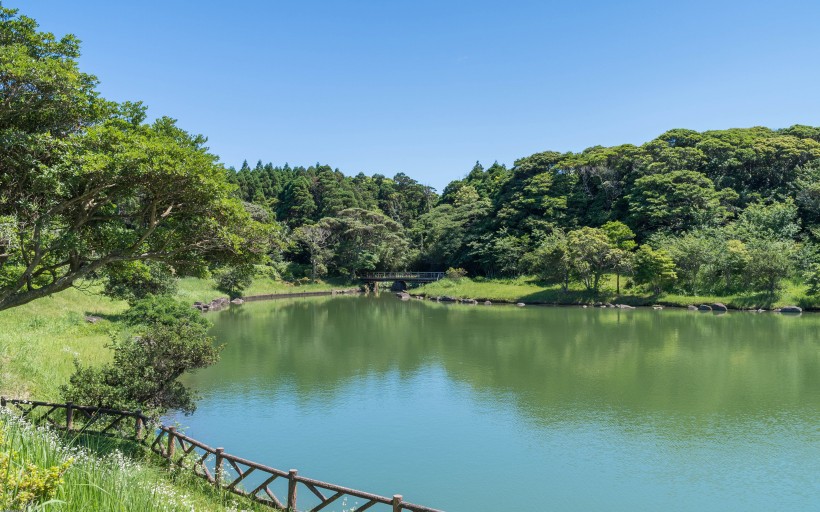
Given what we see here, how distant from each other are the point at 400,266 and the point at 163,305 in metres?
41.2

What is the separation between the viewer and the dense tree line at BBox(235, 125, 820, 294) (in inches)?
1521

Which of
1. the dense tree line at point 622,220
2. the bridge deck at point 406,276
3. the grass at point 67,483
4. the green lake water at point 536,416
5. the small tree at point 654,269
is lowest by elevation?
the green lake water at point 536,416

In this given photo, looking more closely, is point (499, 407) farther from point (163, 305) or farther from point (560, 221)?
point (560, 221)

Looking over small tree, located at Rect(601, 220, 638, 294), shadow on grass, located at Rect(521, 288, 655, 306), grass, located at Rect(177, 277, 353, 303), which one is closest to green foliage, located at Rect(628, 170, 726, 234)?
small tree, located at Rect(601, 220, 638, 294)

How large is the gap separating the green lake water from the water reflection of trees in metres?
0.11

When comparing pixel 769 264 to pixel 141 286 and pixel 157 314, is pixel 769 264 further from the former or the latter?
pixel 141 286

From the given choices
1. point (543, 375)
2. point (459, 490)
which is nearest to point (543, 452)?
point (459, 490)

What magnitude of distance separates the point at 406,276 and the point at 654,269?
25.3m

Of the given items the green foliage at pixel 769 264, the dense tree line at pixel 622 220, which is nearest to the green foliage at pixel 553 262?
the dense tree line at pixel 622 220

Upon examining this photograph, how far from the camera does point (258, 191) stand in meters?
67.6

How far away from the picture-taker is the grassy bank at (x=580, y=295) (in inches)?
1396

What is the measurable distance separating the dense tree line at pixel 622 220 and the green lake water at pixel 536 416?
12678 millimetres

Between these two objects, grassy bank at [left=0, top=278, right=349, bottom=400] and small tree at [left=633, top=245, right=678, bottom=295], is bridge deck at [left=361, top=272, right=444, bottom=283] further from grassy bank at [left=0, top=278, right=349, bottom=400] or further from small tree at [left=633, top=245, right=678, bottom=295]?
grassy bank at [left=0, top=278, right=349, bottom=400]

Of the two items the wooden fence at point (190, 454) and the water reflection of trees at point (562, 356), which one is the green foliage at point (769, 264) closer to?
the water reflection of trees at point (562, 356)
